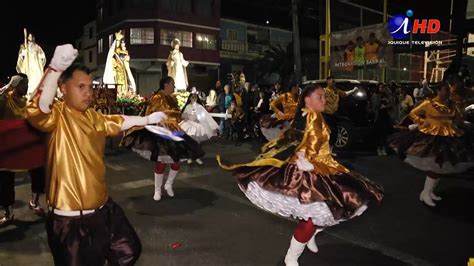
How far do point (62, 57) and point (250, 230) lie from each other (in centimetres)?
369

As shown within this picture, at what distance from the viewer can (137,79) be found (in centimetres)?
3928

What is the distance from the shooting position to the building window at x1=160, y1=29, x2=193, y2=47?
37906 millimetres

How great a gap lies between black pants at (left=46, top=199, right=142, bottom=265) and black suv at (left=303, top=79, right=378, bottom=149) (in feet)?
33.8

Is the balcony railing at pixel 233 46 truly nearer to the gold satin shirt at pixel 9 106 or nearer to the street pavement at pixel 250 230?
the street pavement at pixel 250 230

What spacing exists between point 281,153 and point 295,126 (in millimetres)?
427

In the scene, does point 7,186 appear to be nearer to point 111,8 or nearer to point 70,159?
point 70,159

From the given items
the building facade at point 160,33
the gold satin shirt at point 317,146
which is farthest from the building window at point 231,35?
the gold satin shirt at point 317,146

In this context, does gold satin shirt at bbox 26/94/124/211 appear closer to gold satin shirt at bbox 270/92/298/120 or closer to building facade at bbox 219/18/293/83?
gold satin shirt at bbox 270/92/298/120

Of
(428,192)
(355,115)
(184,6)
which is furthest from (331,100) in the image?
(184,6)

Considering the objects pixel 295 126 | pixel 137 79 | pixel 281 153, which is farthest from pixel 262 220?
pixel 137 79

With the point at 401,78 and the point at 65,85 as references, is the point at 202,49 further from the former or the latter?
the point at 65,85

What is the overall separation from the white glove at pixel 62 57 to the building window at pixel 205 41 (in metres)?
38.0

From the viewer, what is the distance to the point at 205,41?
40531 mm

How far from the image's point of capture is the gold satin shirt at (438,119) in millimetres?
6652
